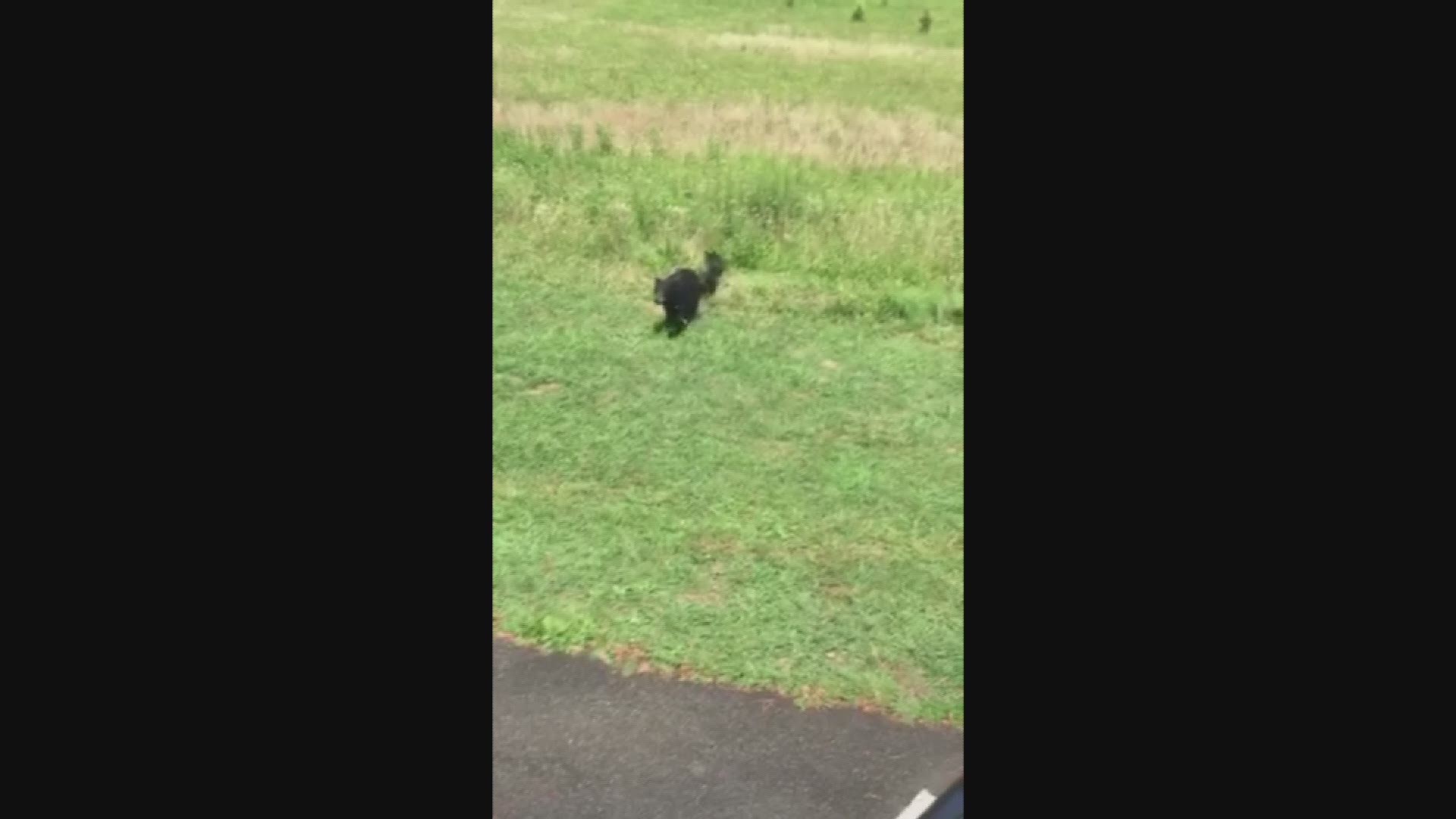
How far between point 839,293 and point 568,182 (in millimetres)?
2541

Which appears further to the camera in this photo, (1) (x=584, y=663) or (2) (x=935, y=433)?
(2) (x=935, y=433)

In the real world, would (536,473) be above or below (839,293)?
below

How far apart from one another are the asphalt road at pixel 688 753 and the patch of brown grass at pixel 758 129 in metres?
6.39

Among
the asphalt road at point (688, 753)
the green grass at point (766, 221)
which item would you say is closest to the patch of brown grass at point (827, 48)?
the green grass at point (766, 221)

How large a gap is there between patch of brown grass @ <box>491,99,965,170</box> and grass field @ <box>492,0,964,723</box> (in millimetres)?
26

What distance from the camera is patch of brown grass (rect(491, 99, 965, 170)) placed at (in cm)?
1011

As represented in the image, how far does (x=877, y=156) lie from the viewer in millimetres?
10086

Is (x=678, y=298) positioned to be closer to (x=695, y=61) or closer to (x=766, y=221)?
(x=766, y=221)

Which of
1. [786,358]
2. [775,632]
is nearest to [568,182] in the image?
[786,358]

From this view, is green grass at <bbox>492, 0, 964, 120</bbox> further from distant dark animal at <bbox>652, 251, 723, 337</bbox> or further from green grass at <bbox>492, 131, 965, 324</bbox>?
distant dark animal at <bbox>652, 251, 723, 337</bbox>

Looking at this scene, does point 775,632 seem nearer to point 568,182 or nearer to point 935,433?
point 935,433

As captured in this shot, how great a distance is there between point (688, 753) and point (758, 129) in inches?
289
